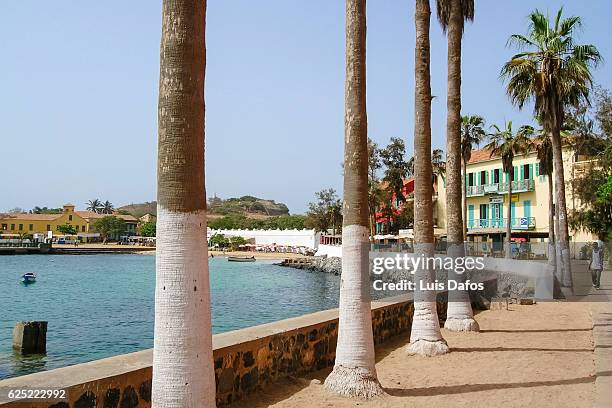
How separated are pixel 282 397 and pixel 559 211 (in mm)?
18496

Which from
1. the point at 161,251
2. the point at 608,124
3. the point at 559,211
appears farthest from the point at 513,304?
the point at 608,124

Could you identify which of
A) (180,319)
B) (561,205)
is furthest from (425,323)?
(561,205)

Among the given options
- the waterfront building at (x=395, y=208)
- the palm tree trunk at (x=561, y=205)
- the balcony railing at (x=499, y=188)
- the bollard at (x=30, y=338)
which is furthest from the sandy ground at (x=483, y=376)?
the waterfront building at (x=395, y=208)

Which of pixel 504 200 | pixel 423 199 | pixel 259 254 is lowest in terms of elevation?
pixel 259 254

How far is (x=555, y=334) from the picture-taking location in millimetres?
12805

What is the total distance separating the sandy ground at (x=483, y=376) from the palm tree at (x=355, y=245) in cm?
28

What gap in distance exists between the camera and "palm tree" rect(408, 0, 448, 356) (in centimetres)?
1065

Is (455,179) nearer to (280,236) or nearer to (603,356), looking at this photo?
(603,356)

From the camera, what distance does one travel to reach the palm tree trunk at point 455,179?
13.0 m

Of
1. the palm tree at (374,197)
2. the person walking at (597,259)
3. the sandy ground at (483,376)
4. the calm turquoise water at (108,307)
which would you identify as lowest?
the calm turquoise water at (108,307)

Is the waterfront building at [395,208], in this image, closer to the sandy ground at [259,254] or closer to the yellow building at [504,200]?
the yellow building at [504,200]

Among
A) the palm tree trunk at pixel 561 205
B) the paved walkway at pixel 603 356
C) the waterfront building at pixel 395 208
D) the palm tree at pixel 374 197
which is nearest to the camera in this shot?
the paved walkway at pixel 603 356

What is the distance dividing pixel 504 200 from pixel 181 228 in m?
53.7

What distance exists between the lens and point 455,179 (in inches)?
516
